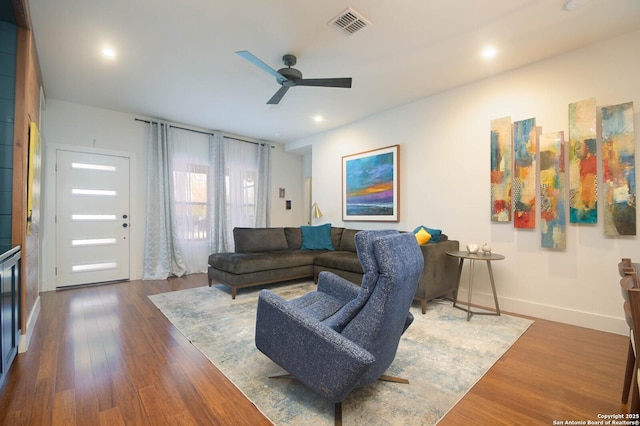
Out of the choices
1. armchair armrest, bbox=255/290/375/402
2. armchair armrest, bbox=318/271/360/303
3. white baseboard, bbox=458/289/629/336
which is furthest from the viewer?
white baseboard, bbox=458/289/629/336

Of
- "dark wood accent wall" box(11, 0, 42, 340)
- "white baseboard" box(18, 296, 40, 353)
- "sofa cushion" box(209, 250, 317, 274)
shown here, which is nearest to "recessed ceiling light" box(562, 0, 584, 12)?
"sofa cushion" box(209, 250, 317, 274)

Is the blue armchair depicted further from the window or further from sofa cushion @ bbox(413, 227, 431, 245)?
the window

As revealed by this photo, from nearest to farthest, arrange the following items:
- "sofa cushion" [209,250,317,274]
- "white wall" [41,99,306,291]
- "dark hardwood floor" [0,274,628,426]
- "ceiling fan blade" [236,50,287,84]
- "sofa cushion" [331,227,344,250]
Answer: "dark hardwood floor" [0,274,628,426] → "ceiling fan blade" [236,50,287,84] → "sofa cushion" [209,250,317,274] → "white wall" [41,99,306,291] → "sofa cushion" [331,227,344,250]

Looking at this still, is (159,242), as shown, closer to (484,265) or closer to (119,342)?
(119,342)

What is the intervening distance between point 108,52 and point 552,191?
4804 mm

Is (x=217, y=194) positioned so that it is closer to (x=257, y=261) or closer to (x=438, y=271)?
(x=257, y=261)

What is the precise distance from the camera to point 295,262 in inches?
168

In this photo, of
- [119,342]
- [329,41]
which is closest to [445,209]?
[329,41]

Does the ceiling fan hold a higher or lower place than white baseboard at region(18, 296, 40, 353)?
higher

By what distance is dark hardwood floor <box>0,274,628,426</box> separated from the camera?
154 centimetres

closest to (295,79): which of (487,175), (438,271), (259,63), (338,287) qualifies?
(259,63)

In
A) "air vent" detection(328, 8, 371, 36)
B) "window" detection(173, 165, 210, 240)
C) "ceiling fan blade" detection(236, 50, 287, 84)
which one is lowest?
"window" detection(173, 165, 210, 240)

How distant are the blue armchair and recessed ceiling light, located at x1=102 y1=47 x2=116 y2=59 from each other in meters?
3.04

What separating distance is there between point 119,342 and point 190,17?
284cm
